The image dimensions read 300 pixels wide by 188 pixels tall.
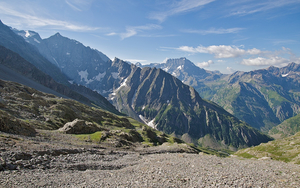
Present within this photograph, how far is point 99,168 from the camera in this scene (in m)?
26.1

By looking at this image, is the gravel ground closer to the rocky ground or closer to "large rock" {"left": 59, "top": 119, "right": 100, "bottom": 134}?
the rocky ground

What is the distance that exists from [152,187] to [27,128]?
3663cm

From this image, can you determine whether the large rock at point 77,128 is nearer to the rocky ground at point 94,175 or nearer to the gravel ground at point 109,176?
the rocky ground at point 94,175

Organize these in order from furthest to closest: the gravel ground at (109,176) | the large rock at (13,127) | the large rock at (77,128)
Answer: the large rock at (77,128), the large rock at (13,127), the gravel ground at (109,176)

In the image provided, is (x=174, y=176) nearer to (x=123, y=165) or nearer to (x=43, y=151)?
(x=123, y=165)

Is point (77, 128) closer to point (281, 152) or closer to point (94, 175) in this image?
point (94, 175)

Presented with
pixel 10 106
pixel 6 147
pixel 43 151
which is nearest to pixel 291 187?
pixel 43 151

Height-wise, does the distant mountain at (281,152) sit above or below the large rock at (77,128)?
below

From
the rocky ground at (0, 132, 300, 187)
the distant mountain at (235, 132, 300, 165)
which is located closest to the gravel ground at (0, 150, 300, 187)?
the rocky ground at (0, 132, 300, 187)

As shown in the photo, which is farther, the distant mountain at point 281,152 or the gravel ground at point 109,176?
the distant mountain at point 281,152

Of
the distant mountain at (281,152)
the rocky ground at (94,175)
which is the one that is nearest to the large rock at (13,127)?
the rocky ground at (94,175)

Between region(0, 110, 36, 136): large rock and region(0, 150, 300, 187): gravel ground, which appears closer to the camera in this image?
region(0, 150, 300, 187): gravel ground

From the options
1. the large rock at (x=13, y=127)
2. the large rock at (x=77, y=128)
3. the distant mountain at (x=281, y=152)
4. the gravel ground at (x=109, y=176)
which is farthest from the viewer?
the distant mountain at (x=281, y=152)

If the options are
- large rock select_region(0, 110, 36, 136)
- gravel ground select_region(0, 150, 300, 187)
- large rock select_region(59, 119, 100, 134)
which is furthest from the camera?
large rock select_region(59, 119, 100, 134)
